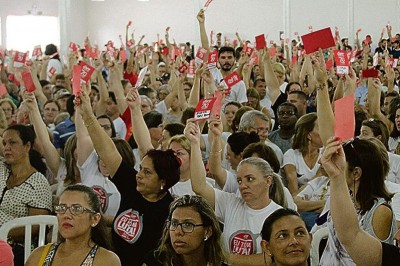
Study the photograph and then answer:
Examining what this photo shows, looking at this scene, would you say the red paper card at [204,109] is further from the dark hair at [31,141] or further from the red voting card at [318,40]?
the dark hair at [31,141]

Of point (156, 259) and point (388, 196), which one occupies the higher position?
point (388, 196)

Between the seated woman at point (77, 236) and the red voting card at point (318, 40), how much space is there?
7.57 ft

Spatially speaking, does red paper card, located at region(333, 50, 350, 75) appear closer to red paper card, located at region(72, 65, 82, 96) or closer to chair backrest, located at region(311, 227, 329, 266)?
red paper card, located at region(72, 65, 82, 96)

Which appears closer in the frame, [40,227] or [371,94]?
[40,227]

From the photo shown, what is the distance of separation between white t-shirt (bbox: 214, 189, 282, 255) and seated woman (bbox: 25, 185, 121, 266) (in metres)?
0.78

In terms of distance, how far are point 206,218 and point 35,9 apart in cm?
1980

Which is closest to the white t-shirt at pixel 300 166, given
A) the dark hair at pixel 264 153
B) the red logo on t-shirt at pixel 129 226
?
the dark hair at pixel 264 153

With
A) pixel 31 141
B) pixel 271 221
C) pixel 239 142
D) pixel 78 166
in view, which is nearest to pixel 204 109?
pixel 239 142

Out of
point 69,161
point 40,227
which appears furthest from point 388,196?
point 69,161

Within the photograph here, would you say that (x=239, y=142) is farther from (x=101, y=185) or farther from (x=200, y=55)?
(x=200, y=55)

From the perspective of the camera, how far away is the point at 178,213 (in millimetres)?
3303

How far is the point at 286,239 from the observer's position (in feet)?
10.1

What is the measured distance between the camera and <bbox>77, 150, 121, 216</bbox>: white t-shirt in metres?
4.72

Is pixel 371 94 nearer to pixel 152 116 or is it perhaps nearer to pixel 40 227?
pixel 152 116
